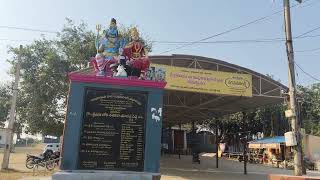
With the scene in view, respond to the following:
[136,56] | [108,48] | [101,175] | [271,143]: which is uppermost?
[108,48]

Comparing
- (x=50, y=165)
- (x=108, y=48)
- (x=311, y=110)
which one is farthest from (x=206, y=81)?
(x=311, y=110)

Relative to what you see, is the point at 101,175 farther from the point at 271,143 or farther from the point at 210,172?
the point at 271,143

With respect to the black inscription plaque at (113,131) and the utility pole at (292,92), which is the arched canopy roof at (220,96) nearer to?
the utility pole at (292,92)

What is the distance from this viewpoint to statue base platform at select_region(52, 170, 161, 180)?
895cm

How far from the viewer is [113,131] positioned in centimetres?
943

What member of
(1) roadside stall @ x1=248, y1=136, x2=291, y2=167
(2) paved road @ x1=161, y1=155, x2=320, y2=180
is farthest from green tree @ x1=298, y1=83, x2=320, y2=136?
(2) paved road @ x1=161, y1=155, x2=320, y2=180

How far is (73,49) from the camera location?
1244 inches

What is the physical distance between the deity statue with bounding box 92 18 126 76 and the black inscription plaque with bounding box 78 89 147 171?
3.49 ft

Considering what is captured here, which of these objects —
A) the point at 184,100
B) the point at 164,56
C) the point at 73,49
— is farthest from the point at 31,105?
the point at 164,56

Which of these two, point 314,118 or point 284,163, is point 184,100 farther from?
point 314,118

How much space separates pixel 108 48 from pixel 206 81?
31.8 ft

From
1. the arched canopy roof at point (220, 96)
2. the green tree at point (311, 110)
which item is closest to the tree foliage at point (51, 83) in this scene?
the arched canopy roof at point (220, 96)

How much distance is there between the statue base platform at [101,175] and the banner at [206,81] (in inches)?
390

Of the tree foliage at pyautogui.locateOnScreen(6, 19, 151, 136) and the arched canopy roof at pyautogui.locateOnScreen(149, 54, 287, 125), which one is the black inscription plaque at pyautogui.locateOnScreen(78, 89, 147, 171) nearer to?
the arched canopy roof at pyautogui.locateOnScreen(149, 54, 287, 125)
